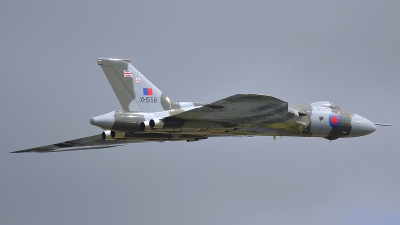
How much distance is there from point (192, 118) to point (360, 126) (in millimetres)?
10400

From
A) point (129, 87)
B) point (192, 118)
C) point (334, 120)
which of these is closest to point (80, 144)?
point (129, 87)

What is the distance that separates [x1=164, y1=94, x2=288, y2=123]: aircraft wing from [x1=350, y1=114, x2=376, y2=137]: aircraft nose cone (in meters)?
6.26

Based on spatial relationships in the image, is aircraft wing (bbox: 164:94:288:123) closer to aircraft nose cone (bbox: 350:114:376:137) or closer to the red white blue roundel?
the red white blue roundel

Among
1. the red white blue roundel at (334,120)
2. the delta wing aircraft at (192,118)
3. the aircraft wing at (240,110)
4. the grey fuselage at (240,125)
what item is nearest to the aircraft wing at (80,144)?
the delta wing aircraft at (192,118)

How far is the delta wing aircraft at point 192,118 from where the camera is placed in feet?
102

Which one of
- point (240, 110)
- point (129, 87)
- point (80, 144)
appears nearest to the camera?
point (240, 110)

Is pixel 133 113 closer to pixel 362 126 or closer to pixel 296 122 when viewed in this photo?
pixel 296 122

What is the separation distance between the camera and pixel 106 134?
33719 millimetres

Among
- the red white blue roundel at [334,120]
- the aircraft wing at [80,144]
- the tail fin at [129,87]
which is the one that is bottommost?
the aircraft wing at [80,144]

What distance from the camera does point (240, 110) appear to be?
30797mm

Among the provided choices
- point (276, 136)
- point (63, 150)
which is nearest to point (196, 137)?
point (276, 136)

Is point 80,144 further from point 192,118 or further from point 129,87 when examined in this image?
point 192,118

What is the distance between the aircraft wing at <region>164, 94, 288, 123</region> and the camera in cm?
2888

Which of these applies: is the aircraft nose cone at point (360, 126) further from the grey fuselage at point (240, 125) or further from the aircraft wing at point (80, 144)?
the aircraft wing at point (80, 144)
